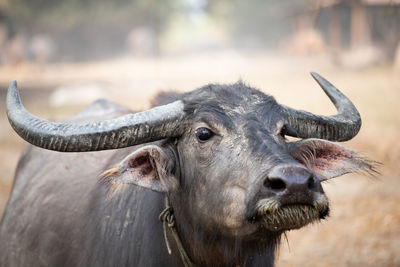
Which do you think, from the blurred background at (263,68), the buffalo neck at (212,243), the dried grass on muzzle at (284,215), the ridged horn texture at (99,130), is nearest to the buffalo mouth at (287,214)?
the dried grass on muzzle at (284,215)

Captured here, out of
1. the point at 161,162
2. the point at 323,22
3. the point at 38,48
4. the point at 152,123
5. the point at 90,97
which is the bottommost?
the point at 161,162

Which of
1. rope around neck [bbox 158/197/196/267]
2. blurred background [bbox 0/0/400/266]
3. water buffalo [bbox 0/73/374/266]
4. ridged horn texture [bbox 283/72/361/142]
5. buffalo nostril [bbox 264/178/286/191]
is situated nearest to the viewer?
buffalo nostril [bbox 264/178/286/191]

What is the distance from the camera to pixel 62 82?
81.2ft

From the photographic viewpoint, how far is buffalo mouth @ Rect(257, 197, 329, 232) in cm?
241

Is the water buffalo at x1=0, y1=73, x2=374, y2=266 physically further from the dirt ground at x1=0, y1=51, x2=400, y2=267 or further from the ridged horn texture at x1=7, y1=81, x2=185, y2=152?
the dirt ground at x1=0, y1=51, x2=400, y2=267

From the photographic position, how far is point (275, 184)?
2426 mm

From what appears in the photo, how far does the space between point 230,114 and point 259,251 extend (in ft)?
2.85

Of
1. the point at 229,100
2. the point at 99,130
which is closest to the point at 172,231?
the point at 99,130

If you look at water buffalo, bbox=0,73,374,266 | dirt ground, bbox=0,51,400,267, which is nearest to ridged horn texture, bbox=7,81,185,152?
water buffalo, bbox=0,73,374,266

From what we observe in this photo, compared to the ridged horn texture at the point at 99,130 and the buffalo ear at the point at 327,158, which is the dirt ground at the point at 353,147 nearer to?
the buffalo ear at the point at 327,158

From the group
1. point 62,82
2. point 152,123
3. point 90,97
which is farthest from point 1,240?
point 62,82

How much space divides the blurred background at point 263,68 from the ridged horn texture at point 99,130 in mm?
996

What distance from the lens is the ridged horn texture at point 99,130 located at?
2.73 m

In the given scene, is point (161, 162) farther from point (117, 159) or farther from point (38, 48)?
point (38, 48)
